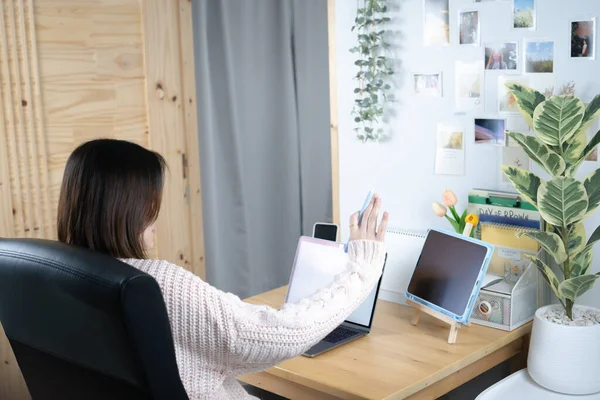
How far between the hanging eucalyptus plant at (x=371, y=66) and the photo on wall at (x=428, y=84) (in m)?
0.10

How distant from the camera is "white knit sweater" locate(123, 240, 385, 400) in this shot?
4.23 ft

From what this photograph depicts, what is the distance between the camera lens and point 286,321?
1380mm

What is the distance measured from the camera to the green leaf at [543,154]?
1852mm

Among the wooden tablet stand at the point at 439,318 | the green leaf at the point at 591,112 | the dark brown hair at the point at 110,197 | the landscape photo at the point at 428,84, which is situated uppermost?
the landscape photo at the point at 428,84

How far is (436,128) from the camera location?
2.37 m

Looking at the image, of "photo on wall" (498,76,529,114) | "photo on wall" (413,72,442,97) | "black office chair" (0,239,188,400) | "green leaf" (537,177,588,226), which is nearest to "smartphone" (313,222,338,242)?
"photo on wall" (413,72,442,97)

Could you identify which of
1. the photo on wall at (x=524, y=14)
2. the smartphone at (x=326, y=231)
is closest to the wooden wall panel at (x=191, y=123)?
the smartphone at (x=326, y=231)

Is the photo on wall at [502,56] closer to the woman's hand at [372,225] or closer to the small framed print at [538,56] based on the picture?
the small framed print at [538,56]

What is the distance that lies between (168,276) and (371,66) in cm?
141

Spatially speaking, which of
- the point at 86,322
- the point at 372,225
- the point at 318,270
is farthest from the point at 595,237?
the point at 86,322

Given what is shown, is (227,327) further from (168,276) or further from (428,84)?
(428,84)

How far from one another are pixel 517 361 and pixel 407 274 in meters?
0.43

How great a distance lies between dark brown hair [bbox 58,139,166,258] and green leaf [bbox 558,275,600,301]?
1.13 metres

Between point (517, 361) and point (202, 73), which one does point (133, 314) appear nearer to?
point (517, 361)
